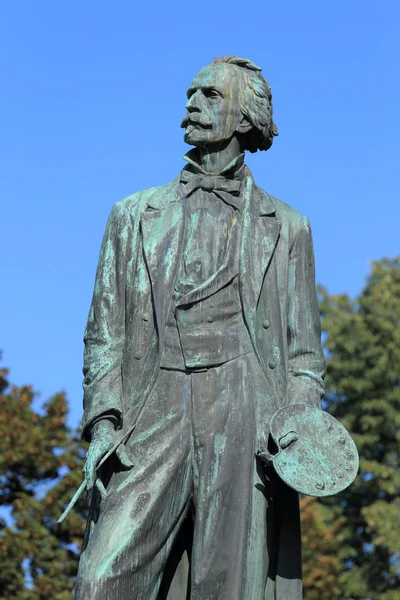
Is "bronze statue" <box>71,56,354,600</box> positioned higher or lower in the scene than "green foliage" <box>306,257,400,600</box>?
lower

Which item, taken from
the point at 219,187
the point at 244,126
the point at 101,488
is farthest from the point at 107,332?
the point at 244,126

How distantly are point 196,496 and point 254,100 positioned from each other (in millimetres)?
2309

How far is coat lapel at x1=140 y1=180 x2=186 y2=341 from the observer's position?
832 centimetres

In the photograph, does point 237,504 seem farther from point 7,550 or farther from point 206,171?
point 7,550

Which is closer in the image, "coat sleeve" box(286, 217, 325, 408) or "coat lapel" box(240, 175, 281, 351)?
"coat lapel" box(240, 175, 281, 351)

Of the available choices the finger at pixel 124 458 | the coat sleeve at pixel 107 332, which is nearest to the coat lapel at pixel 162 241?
the coat sleeve at pixel 107 332

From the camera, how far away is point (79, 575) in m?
7.84

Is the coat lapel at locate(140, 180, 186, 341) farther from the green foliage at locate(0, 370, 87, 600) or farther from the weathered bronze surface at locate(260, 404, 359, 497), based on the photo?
the green foliage at locate(0, 370, 87, 600)

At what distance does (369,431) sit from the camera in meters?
43.1

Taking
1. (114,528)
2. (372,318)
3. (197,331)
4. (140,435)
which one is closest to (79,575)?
(114,528)

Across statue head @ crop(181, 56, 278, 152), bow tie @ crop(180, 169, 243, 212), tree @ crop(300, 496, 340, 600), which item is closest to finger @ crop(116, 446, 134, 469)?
bow tie @ crop(180, 169, 243, 212)

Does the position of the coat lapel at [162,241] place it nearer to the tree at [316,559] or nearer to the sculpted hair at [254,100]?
the sculpted hair at [254,100]

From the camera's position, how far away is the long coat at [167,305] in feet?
27.2

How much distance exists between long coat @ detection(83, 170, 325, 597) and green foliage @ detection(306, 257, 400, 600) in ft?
108
